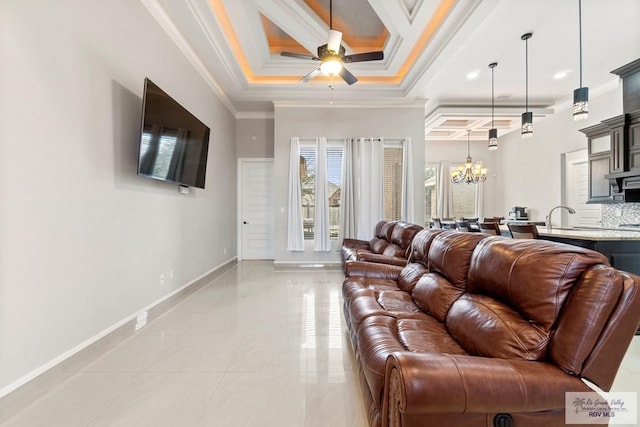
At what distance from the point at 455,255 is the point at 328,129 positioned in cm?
459

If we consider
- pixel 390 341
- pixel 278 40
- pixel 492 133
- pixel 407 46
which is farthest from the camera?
pixel 492 133

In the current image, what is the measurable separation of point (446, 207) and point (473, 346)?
8406 mm

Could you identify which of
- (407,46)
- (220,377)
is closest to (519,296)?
(220,377)

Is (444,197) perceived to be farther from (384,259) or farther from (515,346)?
(515,346)

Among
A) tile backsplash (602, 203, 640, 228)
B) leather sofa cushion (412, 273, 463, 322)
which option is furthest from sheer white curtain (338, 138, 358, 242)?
tile backsplash (602, 203, 640, 228)

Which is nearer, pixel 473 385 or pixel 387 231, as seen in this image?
pixel 473 385

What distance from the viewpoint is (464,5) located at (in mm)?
3297

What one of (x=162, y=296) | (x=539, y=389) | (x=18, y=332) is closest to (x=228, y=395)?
(x=18, y=332)

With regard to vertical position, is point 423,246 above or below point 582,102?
below

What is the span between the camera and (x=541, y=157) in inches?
301

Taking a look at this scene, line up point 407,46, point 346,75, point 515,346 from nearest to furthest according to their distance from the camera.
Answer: point 515,346 < point 346,75 < point 407,46

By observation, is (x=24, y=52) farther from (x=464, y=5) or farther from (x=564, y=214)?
(x=564, y=214)

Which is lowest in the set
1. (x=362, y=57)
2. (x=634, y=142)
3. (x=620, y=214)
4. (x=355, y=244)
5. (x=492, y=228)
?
(x=355, y=244)

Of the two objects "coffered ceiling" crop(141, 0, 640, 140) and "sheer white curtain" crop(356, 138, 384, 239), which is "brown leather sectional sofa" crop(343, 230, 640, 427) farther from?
"sheer white curtain" crop(356, 138, 384, 239)
